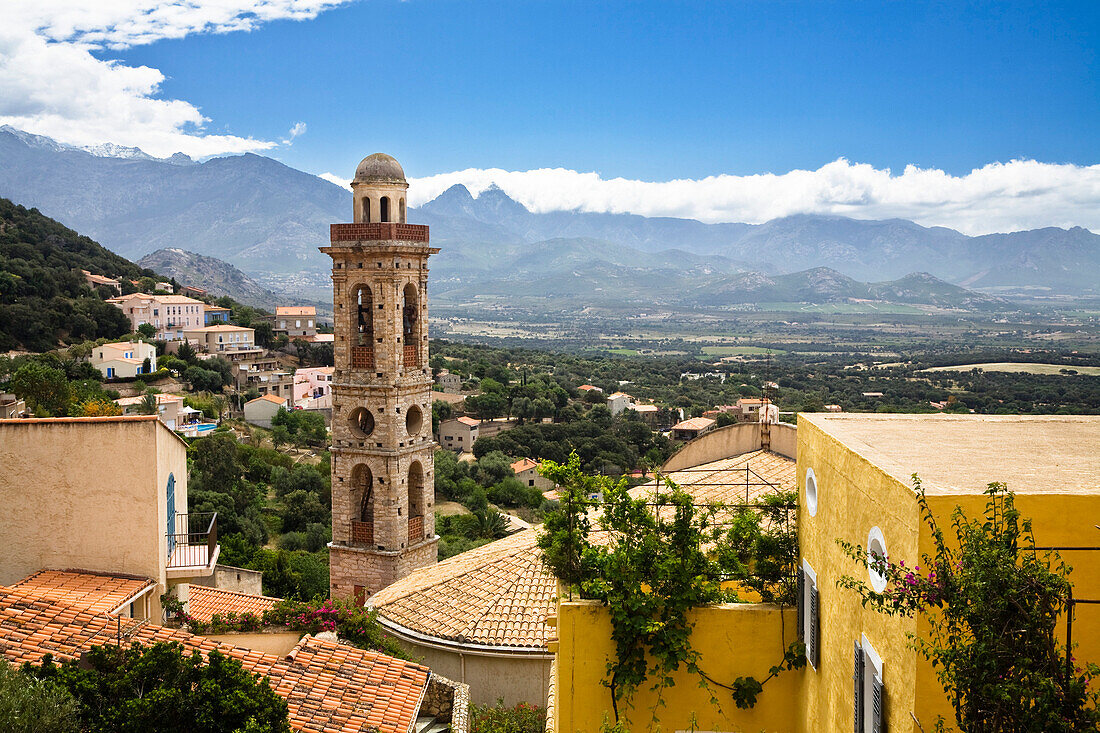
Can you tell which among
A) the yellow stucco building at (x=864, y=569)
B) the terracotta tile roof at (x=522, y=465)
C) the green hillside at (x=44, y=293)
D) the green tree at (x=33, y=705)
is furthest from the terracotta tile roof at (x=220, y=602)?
the green hillside at (x=44, y=293)

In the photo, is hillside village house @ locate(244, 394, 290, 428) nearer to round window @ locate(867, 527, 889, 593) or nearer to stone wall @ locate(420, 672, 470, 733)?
stone wall @ locate(420, 672, 470, 733)

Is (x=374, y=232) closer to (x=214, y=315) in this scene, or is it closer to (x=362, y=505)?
(x=362, y=505)

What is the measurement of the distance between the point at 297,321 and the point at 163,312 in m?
17.2

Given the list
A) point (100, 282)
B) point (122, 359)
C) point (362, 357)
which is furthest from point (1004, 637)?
point (100, 282)

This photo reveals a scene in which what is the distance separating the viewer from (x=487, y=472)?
49312 mm

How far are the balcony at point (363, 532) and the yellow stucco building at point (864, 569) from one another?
39.6 feet

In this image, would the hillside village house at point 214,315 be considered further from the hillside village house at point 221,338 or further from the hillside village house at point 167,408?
the hillside village house at point 167,408

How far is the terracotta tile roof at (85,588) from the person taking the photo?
9062 millimetres

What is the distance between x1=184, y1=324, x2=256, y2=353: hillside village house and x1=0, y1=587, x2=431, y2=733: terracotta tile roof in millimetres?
65236

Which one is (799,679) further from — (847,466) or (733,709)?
(847,466)

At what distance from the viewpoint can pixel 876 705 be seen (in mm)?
5051

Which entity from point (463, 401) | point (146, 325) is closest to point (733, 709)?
point (463, 401)

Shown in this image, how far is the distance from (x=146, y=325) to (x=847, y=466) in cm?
7088

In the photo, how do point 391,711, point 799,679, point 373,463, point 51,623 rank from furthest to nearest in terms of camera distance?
1. point 373,463
2. point 391,711
3. point 51,623
4. point 799,679
